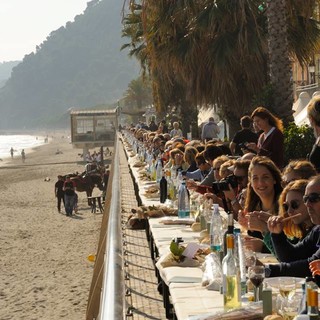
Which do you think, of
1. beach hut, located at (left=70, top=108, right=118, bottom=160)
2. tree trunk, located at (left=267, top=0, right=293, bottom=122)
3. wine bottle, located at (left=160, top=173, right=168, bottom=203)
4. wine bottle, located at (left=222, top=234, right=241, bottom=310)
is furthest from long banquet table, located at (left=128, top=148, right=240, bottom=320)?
beach hut, located at (left=70, top=108, right=118, bottom=160)

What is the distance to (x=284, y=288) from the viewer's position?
3691mm

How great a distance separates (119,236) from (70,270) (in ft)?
42.8

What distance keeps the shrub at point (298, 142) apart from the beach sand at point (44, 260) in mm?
4564

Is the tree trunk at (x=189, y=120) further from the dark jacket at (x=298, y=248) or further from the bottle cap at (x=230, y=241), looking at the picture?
the bottle cap at (x=230, y=241)

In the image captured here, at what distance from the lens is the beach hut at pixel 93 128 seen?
67.5 m

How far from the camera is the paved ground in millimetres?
5801

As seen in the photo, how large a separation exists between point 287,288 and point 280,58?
39.9 feet

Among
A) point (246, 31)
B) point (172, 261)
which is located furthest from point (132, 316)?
point (246, 31)

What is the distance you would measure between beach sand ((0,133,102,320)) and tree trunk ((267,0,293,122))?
532cm

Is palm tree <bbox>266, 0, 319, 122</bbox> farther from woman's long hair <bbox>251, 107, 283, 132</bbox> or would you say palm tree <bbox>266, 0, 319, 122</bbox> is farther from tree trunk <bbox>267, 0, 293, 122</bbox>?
woman's long hair <bbox>251, 107, 283, 132</bbox>

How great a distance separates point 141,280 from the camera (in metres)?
6.82

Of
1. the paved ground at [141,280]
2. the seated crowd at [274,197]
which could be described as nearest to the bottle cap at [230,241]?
the seated crowd at [274,197]

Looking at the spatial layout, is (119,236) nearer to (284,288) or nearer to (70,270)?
(284,288)

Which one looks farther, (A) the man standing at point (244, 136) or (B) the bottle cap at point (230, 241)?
(A) the man standing at point (244, 136)
